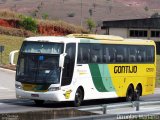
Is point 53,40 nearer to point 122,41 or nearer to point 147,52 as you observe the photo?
point 122,41

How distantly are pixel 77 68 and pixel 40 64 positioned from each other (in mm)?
1632

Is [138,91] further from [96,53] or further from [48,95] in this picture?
[48,95]

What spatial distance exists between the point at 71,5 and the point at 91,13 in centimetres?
1502

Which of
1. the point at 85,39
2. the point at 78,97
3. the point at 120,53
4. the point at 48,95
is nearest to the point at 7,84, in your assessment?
the point at 120,53

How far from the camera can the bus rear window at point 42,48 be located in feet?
75.7

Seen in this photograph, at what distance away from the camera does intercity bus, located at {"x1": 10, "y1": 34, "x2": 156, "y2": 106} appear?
22.8m

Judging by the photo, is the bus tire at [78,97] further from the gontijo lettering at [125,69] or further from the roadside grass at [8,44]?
the roadside grass at [8,44]

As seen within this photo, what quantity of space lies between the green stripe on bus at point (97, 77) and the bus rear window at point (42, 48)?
7.20ft

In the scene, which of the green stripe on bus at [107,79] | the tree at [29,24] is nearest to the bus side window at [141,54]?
the green stripe on bus at [107,79]

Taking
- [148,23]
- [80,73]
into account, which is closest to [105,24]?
[148,23]

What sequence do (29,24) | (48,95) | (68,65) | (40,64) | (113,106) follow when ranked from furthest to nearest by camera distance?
(29,24) < (68,65) < (40,64) < (48,95) < (113,106)

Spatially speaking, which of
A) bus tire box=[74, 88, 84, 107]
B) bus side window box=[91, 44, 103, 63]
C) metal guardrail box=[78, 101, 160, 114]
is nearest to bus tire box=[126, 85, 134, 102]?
bus side window box=[91, 44, 103, 63]

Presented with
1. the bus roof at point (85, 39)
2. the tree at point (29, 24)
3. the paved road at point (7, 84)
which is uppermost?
the tree at point (29, 24)

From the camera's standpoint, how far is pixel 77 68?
23656 millimetres
